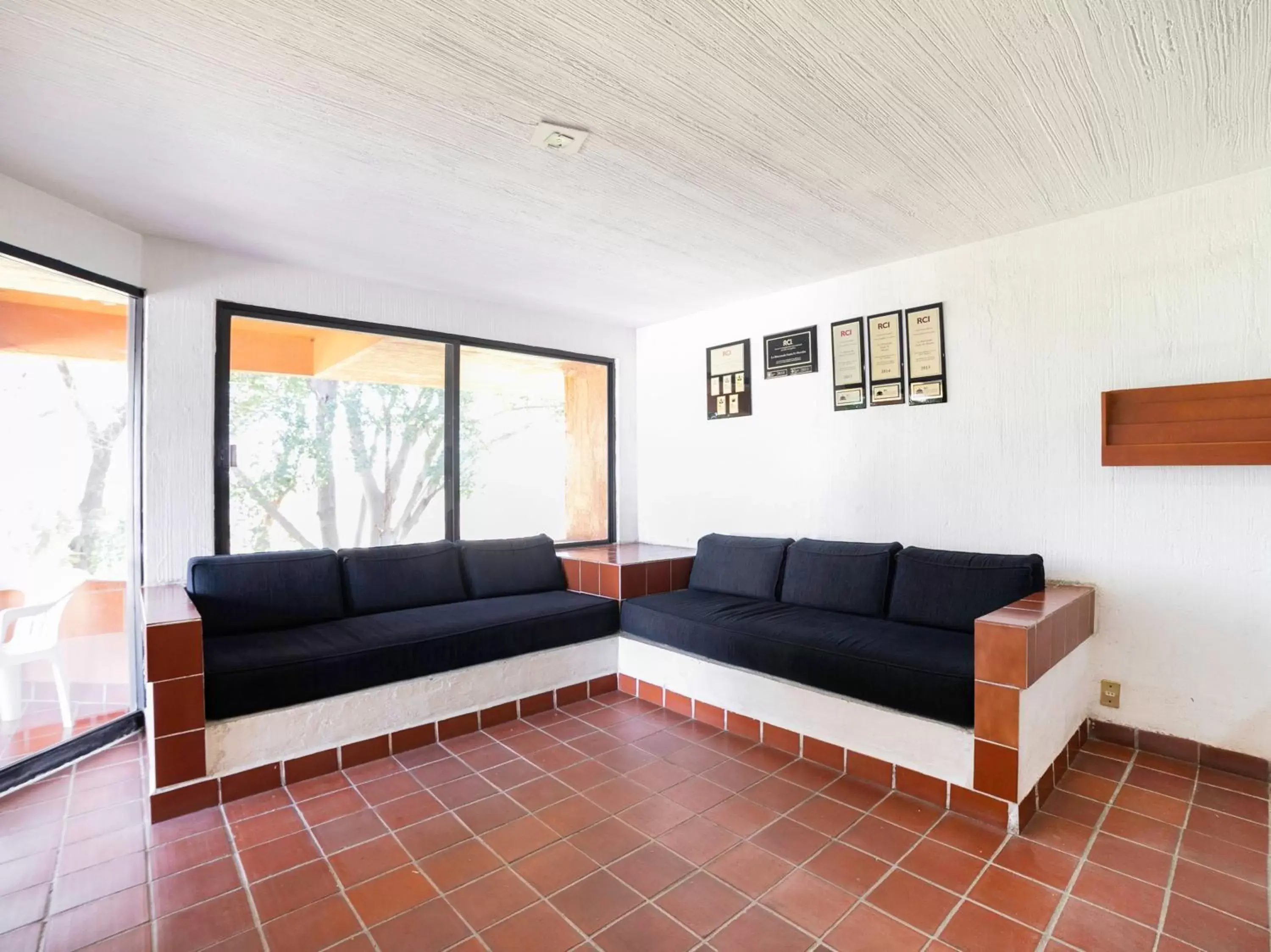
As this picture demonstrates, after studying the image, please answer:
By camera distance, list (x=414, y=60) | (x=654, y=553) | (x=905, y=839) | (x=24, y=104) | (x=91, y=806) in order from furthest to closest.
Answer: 1. (x=654, y=553)
2. (x=91, y=806)
3. (x=905, y=839)
4. (x=24, y=104)
5. (x=414, y=60)

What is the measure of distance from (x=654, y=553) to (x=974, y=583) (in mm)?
1987

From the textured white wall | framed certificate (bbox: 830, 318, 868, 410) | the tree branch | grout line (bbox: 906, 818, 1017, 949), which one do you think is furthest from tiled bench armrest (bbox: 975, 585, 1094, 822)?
the textured white wall

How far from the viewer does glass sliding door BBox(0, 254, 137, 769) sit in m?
2.54

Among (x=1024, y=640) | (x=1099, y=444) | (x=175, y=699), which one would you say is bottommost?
(x=175, y=699)

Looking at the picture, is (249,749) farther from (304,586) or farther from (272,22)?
(272,22)

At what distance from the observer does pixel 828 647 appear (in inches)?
101

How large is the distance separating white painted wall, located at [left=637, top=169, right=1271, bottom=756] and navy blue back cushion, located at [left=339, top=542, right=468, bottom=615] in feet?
7.04

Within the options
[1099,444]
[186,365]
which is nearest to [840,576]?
[1099,444]

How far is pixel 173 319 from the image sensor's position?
3.04 m

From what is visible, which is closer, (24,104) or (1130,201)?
(24,104)

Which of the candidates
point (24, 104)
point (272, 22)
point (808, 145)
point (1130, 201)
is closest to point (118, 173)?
point (24, 104)

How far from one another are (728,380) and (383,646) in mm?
2732

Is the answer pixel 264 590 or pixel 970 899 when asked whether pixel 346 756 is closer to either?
pixel 264 590

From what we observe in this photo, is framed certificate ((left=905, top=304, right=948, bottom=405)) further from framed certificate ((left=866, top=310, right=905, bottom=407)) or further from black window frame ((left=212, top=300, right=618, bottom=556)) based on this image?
black window frame ((left=212, top=300, right=618, bottom=556))
